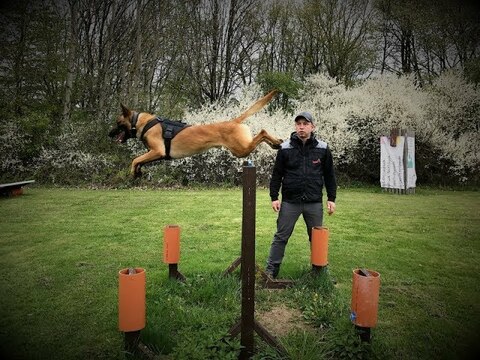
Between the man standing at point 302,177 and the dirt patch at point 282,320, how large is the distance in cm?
98

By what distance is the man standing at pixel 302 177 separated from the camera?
13.9 feet

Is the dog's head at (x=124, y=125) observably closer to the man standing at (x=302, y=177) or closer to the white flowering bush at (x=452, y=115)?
the man standing at (x=302, y=177)

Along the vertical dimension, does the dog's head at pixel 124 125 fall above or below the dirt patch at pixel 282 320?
above

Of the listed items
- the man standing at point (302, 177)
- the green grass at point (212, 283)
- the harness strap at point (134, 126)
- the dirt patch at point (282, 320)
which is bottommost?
the dirt patch at point (282, 320)

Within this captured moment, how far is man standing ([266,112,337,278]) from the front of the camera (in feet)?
13.9

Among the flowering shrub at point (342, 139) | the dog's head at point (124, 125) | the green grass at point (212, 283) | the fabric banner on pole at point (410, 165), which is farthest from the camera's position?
the flowering shrub at point (342, 139)

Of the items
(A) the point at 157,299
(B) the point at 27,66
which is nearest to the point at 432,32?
(A) the point at 157,299

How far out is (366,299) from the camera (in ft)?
9.41

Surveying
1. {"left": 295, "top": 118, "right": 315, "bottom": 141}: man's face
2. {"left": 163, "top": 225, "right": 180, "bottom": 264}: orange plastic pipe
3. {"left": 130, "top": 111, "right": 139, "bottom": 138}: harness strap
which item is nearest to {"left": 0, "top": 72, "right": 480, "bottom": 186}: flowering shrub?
{"left": 163, "top": 225, "right": 180, "bottom": 264}: orange plastic pipe

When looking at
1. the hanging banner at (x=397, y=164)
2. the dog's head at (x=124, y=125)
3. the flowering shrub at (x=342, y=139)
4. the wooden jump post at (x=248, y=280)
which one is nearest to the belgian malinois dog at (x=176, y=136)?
the dog's head at (x=124, y=125)

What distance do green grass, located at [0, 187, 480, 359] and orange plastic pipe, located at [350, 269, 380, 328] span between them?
23 cm

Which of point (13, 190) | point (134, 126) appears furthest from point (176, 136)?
point (13, 190)

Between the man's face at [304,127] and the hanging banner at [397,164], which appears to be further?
the hanging banner at [397,164]

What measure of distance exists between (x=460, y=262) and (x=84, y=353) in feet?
18.9
